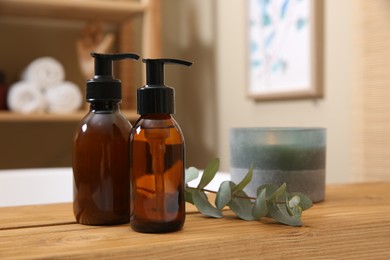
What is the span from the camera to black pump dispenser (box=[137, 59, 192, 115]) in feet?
1.74

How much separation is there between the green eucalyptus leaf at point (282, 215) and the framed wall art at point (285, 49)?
92cm

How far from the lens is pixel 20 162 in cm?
213

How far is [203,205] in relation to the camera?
2.00ft

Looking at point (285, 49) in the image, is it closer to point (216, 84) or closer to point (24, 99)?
point (216, 84)

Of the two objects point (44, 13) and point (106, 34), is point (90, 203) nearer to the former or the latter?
point (44, 13)

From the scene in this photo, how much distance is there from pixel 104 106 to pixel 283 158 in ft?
0.79

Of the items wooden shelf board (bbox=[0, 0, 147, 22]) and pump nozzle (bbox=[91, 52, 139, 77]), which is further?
wooden shelf board (bbox=[0, 0, 147, 22])

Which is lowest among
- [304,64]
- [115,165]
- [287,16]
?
[115,165]

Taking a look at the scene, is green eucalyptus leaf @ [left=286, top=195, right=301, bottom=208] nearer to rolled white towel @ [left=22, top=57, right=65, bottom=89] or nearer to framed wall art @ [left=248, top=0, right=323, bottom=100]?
framed wall art @ [left=248, top=0, right=323, bottom=100]

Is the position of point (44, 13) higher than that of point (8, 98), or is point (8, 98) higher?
point (44, 13)

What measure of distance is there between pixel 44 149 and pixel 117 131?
1.66 meters

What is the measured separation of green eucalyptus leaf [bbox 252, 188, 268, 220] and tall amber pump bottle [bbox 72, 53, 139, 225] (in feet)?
0.43

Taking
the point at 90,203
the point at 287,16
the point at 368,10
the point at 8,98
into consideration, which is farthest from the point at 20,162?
the point at 90,203

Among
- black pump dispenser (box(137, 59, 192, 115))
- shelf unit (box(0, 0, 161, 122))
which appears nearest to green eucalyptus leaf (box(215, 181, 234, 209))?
black pump dispenser (box(137, 59, 192, 115))
